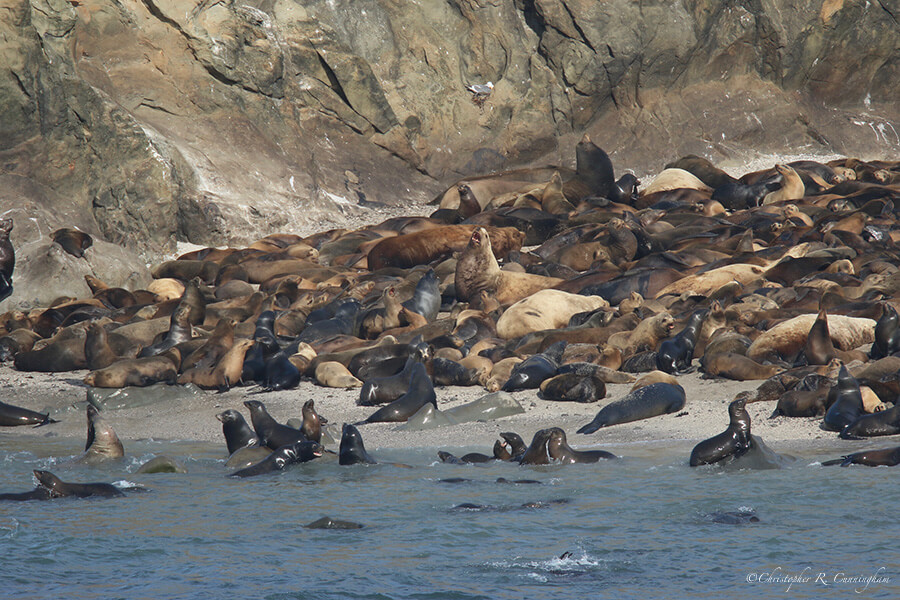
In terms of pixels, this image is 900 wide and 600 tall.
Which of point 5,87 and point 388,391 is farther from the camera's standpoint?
point 5,87

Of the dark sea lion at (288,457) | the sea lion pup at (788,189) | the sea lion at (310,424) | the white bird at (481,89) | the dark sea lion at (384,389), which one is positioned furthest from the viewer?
the white bird at (481,89)

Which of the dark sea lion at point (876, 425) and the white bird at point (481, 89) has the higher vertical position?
the white bird at point (481, 89)

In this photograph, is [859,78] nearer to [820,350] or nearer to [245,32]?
[245,32]

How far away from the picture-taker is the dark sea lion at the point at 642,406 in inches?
251

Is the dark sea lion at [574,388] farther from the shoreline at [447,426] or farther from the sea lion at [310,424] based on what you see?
the sea lion at [310,424]

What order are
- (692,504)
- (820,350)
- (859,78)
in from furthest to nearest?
(859,78) → (820,350) → (692,504)

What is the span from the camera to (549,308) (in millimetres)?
9445

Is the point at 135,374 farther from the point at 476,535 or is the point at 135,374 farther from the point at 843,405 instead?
the point at 843,405

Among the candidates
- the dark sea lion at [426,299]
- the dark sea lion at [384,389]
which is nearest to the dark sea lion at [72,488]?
the dark sea lion at [384,389]

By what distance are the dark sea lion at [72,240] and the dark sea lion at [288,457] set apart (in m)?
8.62

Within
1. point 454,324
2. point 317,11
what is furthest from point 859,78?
point 454,324

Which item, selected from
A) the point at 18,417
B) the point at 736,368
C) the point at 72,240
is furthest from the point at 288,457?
the point at 72,240

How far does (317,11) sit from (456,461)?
50.3ft

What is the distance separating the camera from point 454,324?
9.48 metres
